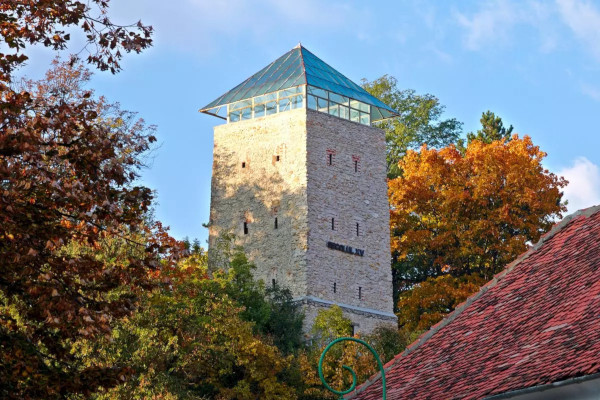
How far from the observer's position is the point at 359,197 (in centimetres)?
4881

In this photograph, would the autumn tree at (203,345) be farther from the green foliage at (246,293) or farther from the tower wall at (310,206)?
the tower wall at (310,206)

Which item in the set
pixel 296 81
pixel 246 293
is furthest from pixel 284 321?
pixel 296 81

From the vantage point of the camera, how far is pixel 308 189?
154 ft

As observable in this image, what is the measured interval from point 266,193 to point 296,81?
4.82m

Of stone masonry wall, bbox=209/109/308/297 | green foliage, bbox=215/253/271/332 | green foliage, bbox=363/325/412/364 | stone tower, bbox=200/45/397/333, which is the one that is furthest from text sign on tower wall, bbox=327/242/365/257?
green foliage, bbox=363/325/412/364

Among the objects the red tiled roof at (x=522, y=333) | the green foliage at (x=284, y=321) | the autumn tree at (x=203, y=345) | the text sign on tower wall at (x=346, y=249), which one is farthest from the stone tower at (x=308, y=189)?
the red tiled roof at (x=522, y=333)

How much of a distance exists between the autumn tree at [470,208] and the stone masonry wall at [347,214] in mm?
1780

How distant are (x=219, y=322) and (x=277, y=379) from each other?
2.66m

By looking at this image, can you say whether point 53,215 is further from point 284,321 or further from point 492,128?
point 492,128

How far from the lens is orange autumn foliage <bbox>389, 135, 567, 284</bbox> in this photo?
48844 millimetres

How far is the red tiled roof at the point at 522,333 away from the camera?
1245cm

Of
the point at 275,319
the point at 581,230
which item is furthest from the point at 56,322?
the point at 275,319

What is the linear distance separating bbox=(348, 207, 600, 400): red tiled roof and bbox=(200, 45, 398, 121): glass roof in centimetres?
3241

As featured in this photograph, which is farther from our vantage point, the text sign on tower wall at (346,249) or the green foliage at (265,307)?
the text sign on tower wall at (346,249)
